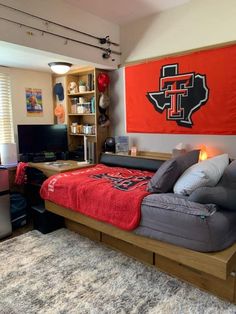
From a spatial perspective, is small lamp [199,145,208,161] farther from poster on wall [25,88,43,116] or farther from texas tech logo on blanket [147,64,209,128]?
poster on wall [25,88,43,116]

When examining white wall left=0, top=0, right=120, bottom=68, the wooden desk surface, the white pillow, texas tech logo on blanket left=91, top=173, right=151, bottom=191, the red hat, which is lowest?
texas tech logo on blanket left=91, top=173, right=151, bottom=191

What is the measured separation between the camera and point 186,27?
2.92 m

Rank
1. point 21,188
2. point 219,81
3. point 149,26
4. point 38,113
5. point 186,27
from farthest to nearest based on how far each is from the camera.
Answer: point 38,113, point 21,188, point 149,26, point 186,27, point 219,81

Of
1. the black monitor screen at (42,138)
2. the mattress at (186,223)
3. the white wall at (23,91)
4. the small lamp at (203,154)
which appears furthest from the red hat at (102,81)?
the mattress at (186,223)

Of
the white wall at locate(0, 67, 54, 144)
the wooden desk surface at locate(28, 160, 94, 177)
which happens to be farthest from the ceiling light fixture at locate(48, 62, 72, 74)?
the wooden desk surface at locate(28, 160, 94, 177)

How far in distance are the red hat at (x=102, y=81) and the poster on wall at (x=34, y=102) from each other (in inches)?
45.5

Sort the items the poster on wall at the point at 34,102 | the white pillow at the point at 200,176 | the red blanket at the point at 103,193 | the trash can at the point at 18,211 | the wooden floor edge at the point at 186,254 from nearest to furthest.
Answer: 1. the wooden floor edge at the point at 186,254
2. the white pillow at the point at 200,176
3. the red blanket at the point at 103,193
4. the trash can at the point at 18,211
5. the poster on wall at the point at 34,102

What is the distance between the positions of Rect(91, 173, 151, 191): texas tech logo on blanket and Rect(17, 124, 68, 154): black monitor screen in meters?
1.24

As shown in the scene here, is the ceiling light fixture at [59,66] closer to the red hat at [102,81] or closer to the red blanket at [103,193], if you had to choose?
the red hat at [102,81]

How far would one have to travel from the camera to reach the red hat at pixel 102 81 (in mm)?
3619

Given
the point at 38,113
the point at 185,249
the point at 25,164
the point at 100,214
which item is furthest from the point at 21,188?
the point at 185,249

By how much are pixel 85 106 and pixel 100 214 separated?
6.86 ft

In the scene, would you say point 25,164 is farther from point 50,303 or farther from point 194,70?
point 194,70

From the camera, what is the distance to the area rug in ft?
5.82
